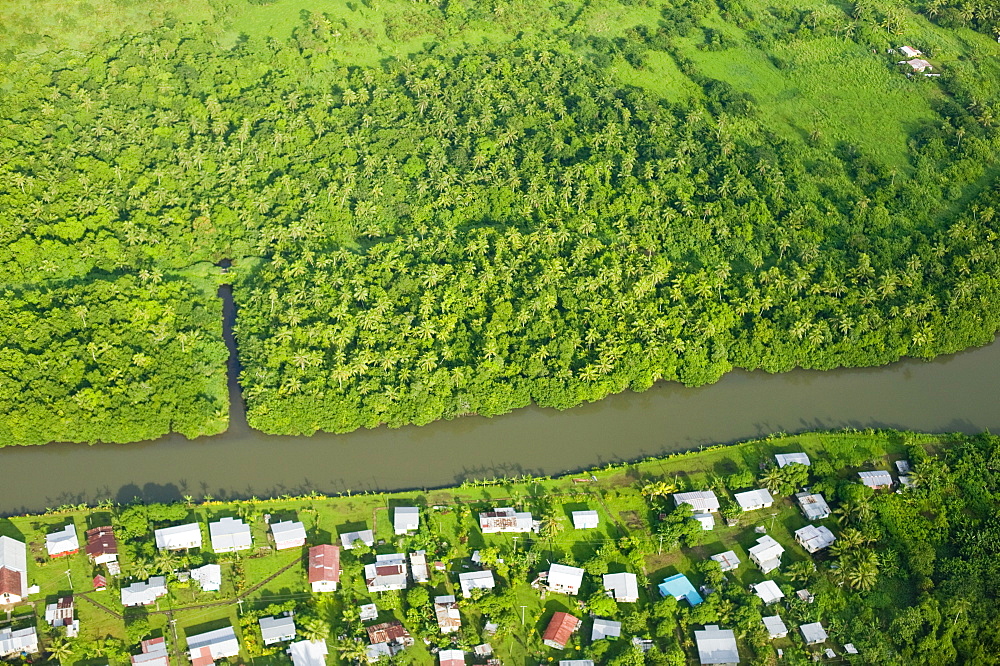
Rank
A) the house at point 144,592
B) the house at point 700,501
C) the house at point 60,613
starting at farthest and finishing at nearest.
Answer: the house at point 700,501, the house at point 144,592, the house at point 60,613

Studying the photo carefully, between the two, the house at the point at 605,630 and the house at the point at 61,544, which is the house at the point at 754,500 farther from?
the house at the point at 61,544

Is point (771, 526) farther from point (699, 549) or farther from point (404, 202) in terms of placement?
point (404, 202)

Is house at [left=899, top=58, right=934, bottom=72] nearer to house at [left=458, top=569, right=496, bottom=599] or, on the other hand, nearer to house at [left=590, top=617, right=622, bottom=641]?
house at [left=590, top=617, right=622, bottom=641]

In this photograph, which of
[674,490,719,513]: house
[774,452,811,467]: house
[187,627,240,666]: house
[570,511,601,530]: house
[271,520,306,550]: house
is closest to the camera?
[187,627,240,666]: house

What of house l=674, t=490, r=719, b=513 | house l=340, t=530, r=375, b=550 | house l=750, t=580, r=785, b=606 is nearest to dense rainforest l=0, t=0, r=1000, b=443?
house l=340, t=530, r=375, b=550

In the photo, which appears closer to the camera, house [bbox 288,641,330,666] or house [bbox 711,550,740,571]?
house [bbox 288,641,330,666]

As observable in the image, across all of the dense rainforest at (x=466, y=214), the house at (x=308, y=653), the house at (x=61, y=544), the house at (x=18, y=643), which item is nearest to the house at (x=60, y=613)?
the house at (x=18, y=643)
